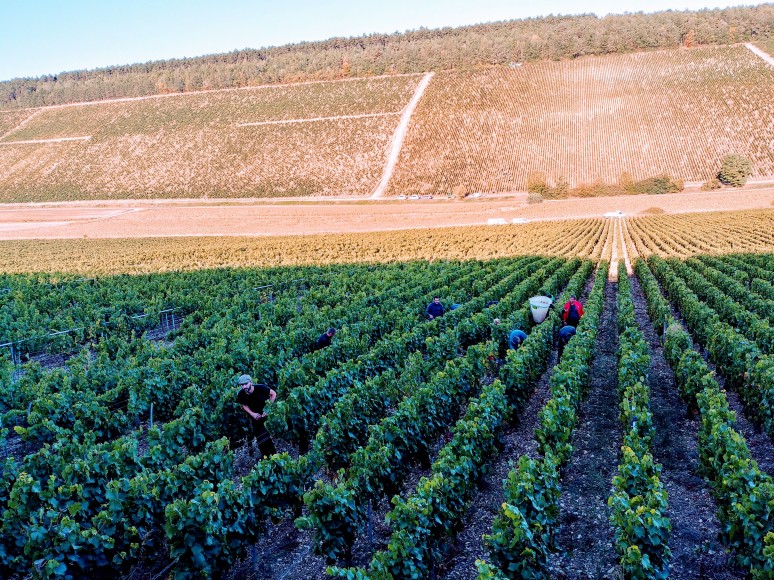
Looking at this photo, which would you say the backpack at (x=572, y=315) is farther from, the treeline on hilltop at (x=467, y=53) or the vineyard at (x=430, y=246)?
the treeline on hilltop at (x=467, y=53)

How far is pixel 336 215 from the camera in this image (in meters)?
70.9

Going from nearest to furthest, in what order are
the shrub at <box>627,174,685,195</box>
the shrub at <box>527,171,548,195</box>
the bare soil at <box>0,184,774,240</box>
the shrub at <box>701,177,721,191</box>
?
the bare soil at <box>0,184,774,240</box> < the shrub at <box>701,177,721,191</box> < the shrub at <box>627,174,685,195</box> < the shrub at <box>527,171,548,195</box>

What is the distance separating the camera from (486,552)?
810cm

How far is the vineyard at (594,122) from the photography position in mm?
79938

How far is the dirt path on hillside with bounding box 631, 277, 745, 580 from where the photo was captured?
7.57 m

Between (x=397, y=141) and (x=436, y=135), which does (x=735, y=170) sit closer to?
(x=436, y=135)

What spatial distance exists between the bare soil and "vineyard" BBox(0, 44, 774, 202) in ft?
23.1

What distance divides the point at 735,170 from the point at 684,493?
73.6m

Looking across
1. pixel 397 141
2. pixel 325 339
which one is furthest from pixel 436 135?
pixel 325 339

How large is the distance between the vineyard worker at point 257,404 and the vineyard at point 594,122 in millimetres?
72362

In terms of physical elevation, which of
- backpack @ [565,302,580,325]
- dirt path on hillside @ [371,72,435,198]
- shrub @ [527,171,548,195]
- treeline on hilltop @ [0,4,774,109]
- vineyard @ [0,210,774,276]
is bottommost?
backpack @ [565,302,580,325]

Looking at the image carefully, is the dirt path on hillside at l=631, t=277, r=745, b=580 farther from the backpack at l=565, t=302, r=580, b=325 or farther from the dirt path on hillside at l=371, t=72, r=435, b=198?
the dirt path on hillside at l=371, t=72, r=435, b=198

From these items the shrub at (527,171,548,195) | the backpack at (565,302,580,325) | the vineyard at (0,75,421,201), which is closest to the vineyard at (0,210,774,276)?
the backpack at (565,302,580,325)

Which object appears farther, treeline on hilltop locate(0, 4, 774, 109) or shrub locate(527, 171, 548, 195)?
treeline on hilltop locate(0, 4, 774, 109)
